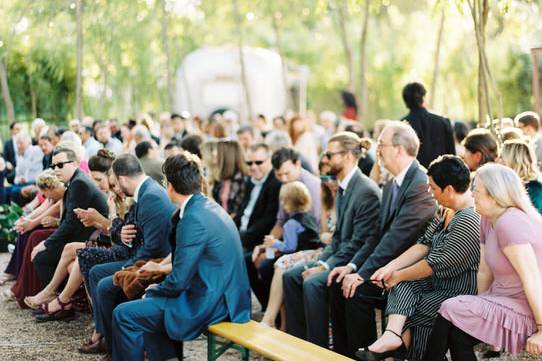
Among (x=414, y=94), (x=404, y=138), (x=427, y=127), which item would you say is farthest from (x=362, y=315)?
(x=414, y=94)

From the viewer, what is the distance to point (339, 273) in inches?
255

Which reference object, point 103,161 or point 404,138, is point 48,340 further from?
point 404,138

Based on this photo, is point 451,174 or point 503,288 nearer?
point 503,288

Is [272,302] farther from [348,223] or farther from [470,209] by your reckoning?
[470,209]

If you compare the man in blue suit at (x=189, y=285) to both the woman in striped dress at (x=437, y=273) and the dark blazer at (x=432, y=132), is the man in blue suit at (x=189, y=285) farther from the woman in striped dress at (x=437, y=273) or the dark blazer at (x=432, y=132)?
the dark blazer at (x=432, y=132)

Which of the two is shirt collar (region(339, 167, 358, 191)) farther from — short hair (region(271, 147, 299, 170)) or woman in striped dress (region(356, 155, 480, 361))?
short hair (region(271, 147, 299, 170))

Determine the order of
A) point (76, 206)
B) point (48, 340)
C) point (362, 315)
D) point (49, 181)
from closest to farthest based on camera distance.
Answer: point (362, 315)
point (48, 340)
point (76, 206)
point (49, 181)

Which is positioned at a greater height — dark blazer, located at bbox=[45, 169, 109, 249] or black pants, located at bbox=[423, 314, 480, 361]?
dark blazer, located at bbox=[45, 169, 109, 249]

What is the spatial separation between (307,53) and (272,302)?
35.2m

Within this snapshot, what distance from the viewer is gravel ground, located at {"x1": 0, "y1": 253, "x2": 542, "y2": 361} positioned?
737 cm

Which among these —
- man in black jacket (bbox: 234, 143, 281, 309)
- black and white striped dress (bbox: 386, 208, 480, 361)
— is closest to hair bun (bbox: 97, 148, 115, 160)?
man in black jacket (bbox: 234, 143, 281, 309)

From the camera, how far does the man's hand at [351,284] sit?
621 centimetres

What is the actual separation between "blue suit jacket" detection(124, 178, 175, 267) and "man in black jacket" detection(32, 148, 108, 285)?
1.39 meters

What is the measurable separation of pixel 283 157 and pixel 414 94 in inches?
67.0
